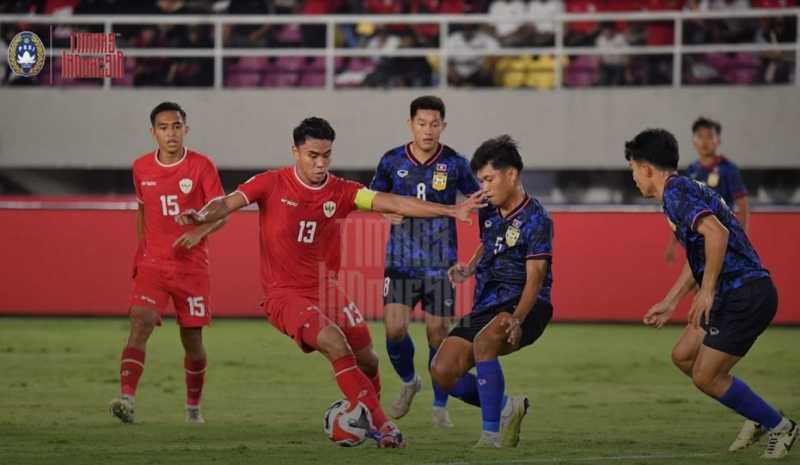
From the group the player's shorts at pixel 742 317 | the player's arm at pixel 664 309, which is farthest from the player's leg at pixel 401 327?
the player's shorts at pixel 742 317

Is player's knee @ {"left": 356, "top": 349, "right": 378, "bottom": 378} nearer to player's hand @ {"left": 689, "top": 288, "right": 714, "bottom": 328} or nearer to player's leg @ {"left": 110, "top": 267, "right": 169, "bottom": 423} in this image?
player's leg @ {"left": 110, "top": 267, "right": 169, "bottom": 423}

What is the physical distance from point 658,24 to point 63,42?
812 cm

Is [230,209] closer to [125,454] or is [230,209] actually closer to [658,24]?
[125,454]

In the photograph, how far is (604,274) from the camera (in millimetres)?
17750

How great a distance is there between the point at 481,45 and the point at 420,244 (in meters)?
9.70

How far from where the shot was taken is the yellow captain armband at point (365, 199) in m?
9.00

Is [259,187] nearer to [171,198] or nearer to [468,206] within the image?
[171,198]

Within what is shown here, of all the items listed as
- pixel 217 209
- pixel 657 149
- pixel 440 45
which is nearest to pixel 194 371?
pixel 217 209

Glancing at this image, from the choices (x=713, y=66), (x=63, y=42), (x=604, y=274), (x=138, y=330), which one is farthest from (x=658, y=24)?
(x=138, y=330)

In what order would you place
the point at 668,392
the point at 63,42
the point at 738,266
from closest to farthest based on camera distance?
the point at 738,266
the point at 668,392
the point at 63,42

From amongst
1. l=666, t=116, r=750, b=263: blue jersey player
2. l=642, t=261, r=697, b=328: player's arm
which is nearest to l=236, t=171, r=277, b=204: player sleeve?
l=642, t=261, r=697, b=328: player's arm

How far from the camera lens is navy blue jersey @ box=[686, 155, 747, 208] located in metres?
13.5

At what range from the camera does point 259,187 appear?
9.03m

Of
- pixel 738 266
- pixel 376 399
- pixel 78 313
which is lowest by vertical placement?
pixel 78 313
